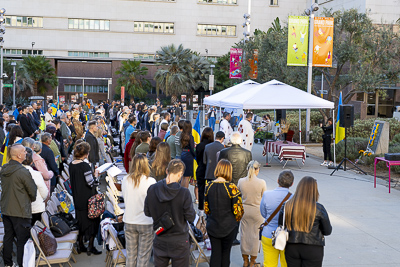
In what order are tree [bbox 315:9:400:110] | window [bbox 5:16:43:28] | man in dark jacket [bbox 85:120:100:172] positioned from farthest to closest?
window [bbox 5:16:43:28] → tree [bbox 315:9:400:110] → man in dark jacket [bbox 85:120:100:172]

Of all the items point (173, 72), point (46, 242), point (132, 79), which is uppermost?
point (173, 72)

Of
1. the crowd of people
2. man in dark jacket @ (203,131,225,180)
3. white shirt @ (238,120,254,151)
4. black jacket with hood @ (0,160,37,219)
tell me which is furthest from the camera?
white shirt @ (238,120,254,151)

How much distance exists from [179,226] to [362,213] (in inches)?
271

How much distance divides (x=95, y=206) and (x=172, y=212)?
2.46 metres

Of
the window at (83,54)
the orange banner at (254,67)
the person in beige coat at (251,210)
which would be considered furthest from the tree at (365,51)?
the window at (83,54)

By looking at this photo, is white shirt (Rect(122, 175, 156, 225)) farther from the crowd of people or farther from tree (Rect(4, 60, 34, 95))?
tree (Rect(4, 60, 34, 95))

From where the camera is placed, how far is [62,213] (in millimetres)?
7914

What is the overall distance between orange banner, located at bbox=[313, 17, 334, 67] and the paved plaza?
781 centimetres

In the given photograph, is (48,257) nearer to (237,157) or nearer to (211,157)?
A: (237,157)

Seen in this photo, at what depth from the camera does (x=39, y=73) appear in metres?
54.6

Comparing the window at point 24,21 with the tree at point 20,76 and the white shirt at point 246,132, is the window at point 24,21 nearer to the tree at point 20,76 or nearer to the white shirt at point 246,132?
the tree at point 20,76

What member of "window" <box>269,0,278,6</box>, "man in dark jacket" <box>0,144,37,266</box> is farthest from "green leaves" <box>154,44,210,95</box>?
"man in dark jacket" <box>0,144,37,266</box>

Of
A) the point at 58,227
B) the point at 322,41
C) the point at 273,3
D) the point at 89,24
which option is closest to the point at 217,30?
Result: the point at 273,3

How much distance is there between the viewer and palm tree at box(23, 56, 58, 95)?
177ft
